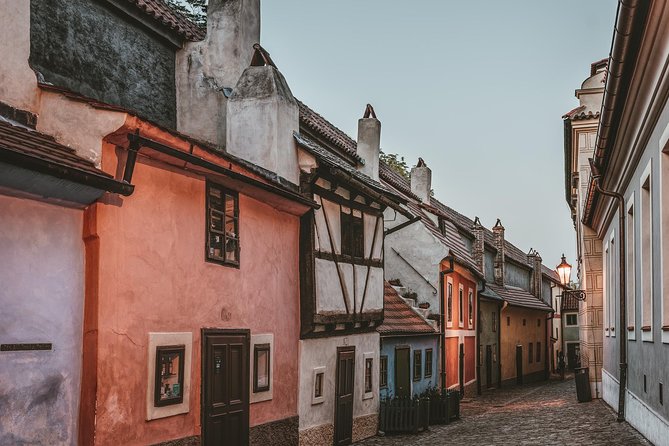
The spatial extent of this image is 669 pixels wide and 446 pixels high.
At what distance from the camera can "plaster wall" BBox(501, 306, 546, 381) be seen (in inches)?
1780

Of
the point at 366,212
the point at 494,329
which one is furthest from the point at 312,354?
the point at 494,329

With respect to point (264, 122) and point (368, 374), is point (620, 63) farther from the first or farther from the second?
point (368, 374)

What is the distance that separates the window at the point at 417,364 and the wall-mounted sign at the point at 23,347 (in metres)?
17.6

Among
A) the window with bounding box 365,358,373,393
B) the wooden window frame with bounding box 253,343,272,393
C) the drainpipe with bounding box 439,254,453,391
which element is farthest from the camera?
the drainpipe with bounding box 439,254,453,391

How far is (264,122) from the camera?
17.2 m

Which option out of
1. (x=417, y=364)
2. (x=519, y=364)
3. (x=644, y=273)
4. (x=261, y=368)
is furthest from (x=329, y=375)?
(x=519, y=364)

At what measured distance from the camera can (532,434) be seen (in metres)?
19.3

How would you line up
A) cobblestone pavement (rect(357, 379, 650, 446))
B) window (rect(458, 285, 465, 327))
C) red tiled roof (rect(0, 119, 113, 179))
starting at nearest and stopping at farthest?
red tiled roof (rect(0, 119, 113, 179)) < cobblestone pavement (rect(357, 379, 650, 446)) < window (rect(458, 285, 465, 327))

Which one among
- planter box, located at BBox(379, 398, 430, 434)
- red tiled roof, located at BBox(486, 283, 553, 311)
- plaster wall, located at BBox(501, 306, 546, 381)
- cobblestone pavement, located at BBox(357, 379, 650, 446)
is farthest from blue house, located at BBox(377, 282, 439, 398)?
plaster wall, located at BBox(501, 306, 546, 381)

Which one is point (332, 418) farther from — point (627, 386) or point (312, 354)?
point (627, 386)

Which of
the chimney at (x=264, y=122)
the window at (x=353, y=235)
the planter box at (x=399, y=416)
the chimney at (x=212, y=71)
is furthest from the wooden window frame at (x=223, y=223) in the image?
the planter box at (x=399, y=416)

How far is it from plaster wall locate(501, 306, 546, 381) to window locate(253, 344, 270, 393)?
99.2ft

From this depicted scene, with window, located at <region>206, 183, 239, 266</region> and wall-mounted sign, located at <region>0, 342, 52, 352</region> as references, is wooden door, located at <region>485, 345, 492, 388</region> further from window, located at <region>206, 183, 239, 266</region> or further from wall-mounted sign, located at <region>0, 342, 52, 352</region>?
wall-mounted sign, located at <region>0, 342, 52, 352</region>

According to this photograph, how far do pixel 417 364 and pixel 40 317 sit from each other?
18223mm
